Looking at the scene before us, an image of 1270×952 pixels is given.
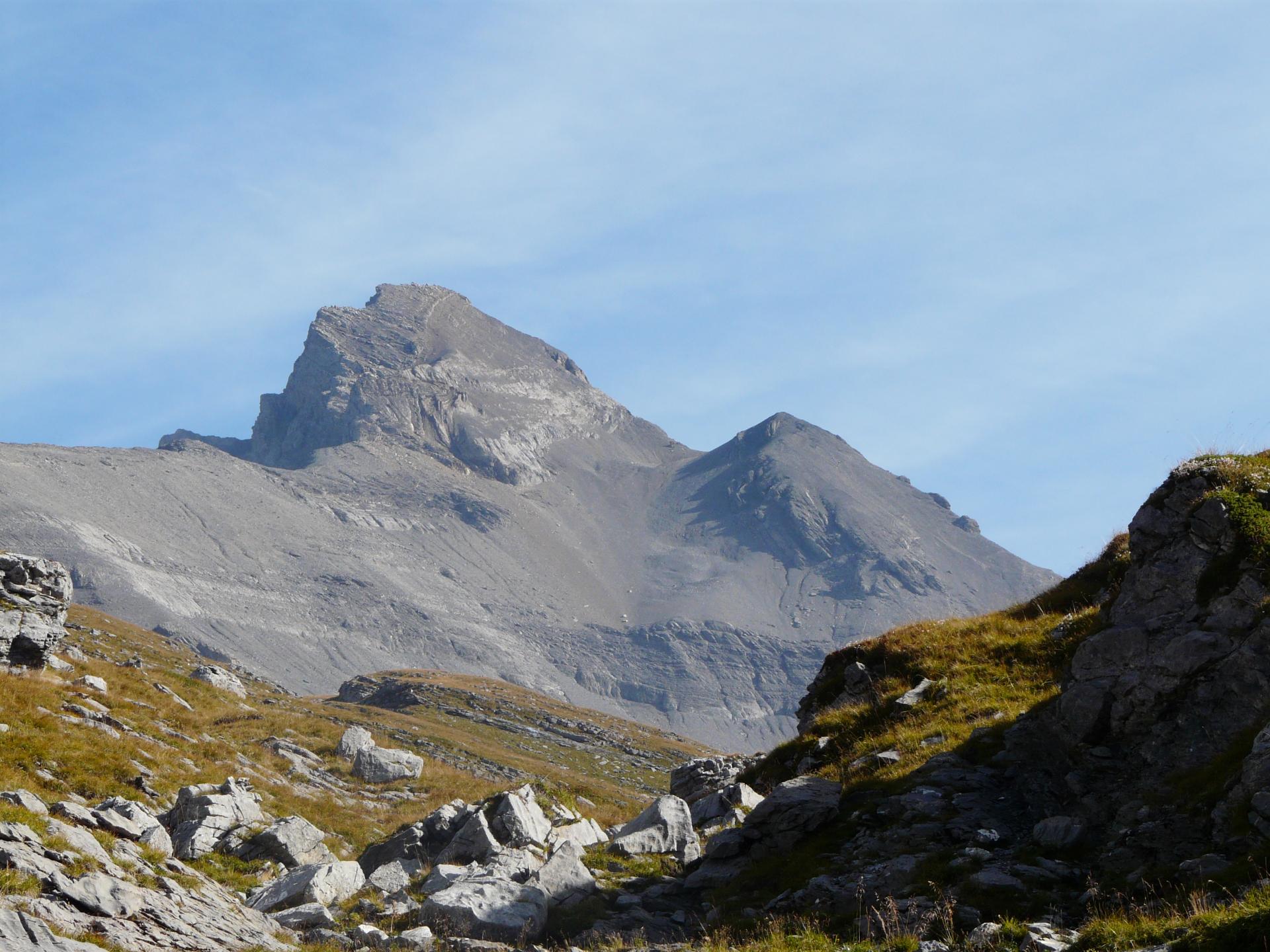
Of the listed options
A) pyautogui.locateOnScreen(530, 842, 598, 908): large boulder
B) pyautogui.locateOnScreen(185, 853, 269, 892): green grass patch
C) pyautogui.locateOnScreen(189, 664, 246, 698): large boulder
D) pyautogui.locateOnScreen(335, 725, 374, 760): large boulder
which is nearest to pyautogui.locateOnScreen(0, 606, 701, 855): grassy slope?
pyautogui.locateOnScreen(335, 725, 374, 760): large boulder

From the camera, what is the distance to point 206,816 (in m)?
26.1

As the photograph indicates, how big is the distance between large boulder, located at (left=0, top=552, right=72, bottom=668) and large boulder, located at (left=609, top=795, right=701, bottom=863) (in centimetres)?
2095

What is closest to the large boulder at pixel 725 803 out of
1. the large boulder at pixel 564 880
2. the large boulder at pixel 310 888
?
the large boulder at pixel 564 880

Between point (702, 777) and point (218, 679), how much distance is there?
38.7 m

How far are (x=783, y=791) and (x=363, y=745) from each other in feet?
88.8

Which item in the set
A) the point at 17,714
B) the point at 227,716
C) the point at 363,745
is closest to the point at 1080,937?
the point at 17,714

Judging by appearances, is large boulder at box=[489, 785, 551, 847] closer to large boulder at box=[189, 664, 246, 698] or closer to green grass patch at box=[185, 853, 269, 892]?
green grass patch at box=[185, 853, 269, 892]

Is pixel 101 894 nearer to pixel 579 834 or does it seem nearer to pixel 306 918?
pixel 306 918

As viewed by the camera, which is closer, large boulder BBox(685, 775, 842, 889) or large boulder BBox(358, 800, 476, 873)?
large boulder BBox(685, 775, 842, 889)

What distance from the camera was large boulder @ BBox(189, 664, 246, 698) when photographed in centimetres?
5859

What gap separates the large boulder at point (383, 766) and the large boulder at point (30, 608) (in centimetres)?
1306

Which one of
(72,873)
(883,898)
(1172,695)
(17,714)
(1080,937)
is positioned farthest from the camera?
(17,714)

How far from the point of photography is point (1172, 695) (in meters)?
18.7

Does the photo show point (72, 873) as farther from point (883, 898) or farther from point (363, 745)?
point (363, 745)
